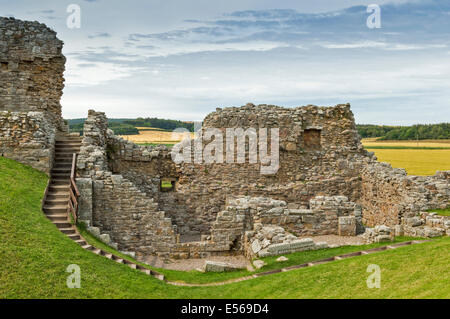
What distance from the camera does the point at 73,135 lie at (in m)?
25.0

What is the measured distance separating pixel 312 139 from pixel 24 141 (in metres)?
15.6

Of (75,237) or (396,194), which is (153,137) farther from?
(75,237)

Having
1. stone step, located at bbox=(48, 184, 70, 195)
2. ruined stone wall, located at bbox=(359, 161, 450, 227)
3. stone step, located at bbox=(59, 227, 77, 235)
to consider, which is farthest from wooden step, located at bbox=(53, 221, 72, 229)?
ruined stone wall, located at bbox=(359, 161, 450, 227)

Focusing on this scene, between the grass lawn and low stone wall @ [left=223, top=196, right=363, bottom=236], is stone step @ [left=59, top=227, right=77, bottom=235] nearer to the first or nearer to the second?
the grass lawn

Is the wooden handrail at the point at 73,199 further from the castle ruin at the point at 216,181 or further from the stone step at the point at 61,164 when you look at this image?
the stone step at the point at 61,164

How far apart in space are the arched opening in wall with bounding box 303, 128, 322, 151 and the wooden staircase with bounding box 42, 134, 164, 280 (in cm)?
1271

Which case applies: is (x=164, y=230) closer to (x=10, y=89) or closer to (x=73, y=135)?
(x=73, y=135)

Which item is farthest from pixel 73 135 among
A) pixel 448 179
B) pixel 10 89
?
pixel 448 179

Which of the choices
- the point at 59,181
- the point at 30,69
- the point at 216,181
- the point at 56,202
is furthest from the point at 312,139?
the point at 30,69

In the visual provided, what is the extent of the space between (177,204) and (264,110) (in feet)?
23.5

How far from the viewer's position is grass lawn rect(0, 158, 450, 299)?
10922 millimetres
